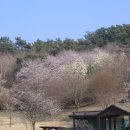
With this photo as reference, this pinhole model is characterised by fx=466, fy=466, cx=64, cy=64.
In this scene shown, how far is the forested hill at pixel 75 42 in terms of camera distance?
9324 cm

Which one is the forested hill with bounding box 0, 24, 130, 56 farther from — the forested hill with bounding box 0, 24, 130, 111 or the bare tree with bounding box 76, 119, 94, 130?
the bare tree with bounding box 76, 119, 94, 130

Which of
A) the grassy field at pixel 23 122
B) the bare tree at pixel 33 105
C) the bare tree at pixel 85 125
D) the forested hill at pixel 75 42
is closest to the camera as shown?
the bare tree at pixel 85 125

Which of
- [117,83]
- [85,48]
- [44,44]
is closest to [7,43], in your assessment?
[44,44]

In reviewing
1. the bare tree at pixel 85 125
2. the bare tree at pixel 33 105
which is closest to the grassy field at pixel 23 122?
the bare tree at pixel 33 105

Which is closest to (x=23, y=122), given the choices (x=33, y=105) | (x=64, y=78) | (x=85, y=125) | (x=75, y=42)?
(x=33, y=105)

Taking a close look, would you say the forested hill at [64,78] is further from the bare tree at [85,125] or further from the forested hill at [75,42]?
the bare tree at [85,125]

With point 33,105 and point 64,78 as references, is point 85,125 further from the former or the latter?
point 64,78

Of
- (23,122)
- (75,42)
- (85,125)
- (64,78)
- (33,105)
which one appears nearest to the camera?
(85,125)

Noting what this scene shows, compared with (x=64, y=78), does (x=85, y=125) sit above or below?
below

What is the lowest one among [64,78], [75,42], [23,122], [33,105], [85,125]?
[23,122]

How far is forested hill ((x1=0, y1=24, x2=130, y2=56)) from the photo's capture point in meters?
93.2

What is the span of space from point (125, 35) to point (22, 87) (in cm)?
4734

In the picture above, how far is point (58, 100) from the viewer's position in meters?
60.2

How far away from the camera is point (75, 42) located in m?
97.6
